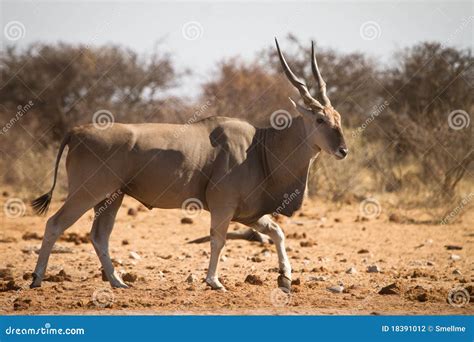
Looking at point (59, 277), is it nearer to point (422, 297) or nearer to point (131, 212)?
point (422, 297)

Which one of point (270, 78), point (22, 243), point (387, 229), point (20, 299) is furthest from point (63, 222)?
point (270, 78)

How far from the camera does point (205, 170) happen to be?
8305 millimetres

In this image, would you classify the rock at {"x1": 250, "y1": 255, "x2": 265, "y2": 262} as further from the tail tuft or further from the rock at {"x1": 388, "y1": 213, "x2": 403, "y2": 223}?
the rock at {"x1": 388, "y1": 213, "x2": 403, "y2": 223}

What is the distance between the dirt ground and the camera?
24.4 ft

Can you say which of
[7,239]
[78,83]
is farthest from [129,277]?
[78,83]

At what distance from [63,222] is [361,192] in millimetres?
9381

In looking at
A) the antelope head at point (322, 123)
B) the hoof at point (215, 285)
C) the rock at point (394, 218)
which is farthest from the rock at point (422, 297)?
the rock at point (394, 218)

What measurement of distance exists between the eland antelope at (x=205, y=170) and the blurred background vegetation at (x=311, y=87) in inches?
165

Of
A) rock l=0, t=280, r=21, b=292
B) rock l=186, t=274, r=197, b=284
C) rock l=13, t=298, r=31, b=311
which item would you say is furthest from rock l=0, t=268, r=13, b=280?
rock l=186, t=274, r=197, b=284

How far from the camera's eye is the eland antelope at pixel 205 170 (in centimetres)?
805

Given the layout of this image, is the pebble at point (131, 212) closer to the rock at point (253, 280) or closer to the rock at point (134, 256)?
the rock at point (134, 256)

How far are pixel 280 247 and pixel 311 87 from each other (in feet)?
37.1

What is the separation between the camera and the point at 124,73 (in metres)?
26.0

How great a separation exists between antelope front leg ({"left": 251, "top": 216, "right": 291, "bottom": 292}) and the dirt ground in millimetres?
171
